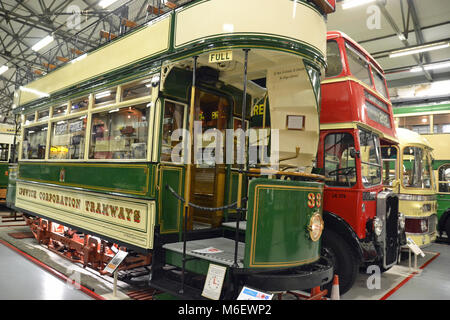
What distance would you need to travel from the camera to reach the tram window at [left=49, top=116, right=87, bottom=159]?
181 inches

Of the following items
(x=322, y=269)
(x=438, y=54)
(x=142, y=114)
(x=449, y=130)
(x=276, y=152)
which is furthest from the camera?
(x=438, y=54)

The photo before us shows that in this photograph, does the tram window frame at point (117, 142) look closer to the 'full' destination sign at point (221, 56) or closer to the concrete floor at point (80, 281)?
the 'full' destination sign at point (221, 56)

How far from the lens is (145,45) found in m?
3.67

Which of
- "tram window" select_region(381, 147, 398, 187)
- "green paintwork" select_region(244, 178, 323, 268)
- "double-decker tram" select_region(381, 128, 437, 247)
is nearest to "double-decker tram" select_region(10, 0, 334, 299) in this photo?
"green paintwork" select_region(244, 178, 323, 268)

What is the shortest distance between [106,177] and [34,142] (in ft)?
10.6

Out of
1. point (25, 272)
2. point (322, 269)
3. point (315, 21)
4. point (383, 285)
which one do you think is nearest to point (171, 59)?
point (315, 21)

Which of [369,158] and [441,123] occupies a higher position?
[441,123]

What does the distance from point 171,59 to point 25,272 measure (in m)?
3.53

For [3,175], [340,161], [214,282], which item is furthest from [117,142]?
[3,175]

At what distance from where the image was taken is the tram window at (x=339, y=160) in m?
A: 4.28

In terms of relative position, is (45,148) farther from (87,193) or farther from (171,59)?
(171,59)

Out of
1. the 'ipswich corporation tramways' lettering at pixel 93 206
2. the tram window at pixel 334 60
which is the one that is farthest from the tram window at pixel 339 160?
the 'ipswich corporation tramways' lettering at pixel 93 206

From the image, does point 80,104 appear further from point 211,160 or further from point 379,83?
point 379,83

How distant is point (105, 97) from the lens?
13.8 feet
